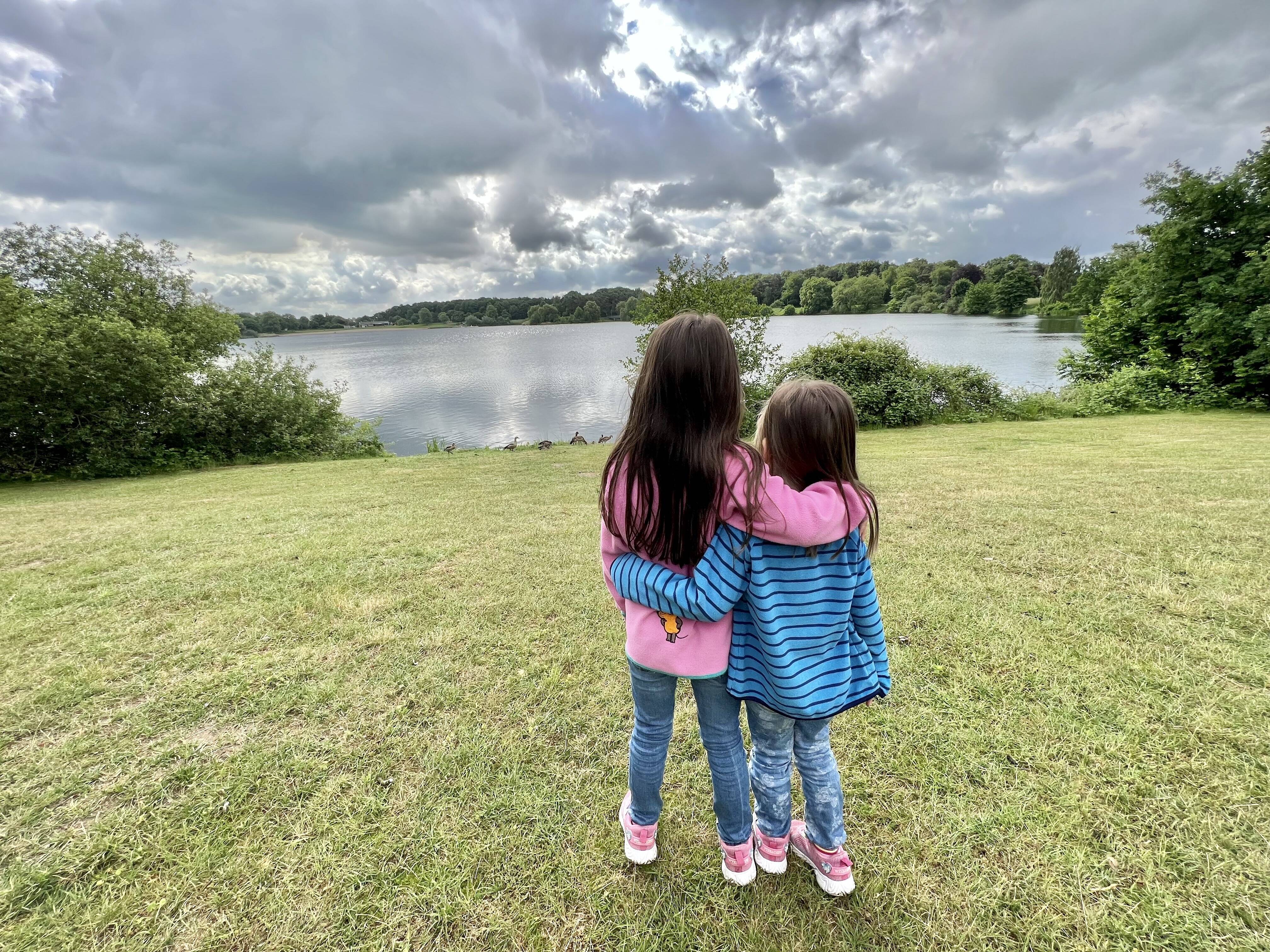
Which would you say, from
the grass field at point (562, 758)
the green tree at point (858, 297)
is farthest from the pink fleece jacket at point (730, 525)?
the green tree at point (858, 297)

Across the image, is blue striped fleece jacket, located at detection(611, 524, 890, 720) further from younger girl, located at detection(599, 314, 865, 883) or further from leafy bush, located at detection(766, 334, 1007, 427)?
leafy bush, located at detection(766, 334, 1007, 427)

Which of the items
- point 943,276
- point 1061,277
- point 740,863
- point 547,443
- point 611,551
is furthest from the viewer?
point 943,276

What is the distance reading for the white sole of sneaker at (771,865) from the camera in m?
1.74

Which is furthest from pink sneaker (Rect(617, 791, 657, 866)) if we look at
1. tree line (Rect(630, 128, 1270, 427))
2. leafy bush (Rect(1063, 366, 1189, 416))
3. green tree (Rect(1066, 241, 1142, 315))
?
green tree (Rect(1066, 241, 1142, 315))

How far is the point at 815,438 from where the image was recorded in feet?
4.82

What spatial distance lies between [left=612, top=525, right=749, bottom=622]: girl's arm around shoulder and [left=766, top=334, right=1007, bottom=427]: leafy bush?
1300 centimetres

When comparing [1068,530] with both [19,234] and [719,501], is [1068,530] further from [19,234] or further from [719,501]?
[19,234]

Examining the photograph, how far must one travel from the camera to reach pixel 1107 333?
14461mm

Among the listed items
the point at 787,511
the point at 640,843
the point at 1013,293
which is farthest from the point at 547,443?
the point at 1013,293

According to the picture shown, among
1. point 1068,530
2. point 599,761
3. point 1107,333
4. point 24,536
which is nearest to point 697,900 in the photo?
point 599,761

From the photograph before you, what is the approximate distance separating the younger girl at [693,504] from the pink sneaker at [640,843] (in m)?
0.39

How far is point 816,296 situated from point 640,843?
208ft

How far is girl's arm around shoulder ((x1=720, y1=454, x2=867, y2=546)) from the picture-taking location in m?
1.32

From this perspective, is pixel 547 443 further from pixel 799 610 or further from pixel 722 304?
pixel 799 610
